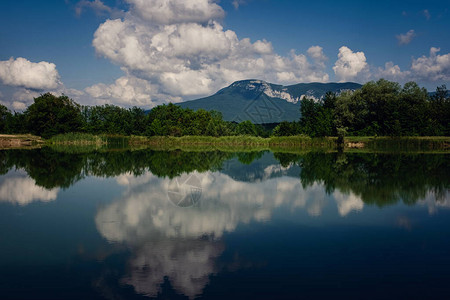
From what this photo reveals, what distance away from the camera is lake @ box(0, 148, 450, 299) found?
4750mm

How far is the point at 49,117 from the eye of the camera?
209 feet

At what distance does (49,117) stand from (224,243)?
66477 millimetres

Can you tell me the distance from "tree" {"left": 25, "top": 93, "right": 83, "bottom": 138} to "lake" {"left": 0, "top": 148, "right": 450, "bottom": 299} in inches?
2220

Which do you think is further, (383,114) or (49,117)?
(49,117)

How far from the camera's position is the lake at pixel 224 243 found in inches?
187

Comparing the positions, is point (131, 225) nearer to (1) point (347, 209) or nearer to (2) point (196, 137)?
(1) point (347, 209)

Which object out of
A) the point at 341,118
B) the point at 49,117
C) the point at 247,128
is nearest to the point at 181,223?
the point at 341,118

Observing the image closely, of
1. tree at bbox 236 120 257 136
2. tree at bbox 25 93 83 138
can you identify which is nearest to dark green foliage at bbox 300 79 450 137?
tree at bbox 236 120 257 136

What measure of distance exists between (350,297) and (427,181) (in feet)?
41.7

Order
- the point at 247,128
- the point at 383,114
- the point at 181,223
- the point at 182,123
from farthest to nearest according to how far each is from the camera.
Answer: the point at 247,128 → the point at 182,123 → the point at 383,114 → the point at 181,223

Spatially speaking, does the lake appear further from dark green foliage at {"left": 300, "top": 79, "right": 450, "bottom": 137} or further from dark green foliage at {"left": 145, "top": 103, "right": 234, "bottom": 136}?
dark green foliage at {"left": 145, "top": 103, "right": 234, "bottom": 136}

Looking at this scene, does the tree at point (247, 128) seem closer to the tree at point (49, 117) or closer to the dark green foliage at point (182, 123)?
the dark green foliage at point (182, 123)

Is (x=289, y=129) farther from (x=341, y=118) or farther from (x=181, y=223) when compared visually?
(x=181, y=223)

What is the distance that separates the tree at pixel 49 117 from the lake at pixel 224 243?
185 feet
